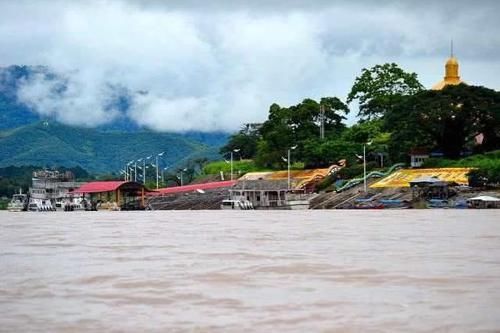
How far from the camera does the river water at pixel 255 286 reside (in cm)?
1408

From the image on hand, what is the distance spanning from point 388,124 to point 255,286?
230 feet

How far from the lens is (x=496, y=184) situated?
7344 cm

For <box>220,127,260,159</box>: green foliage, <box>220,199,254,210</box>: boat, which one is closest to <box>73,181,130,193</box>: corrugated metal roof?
<box>220,199,254,210</box>: boat

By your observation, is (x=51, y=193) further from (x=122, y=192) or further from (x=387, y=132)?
(x=387, y=132)

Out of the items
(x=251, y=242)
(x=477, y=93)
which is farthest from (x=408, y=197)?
(x=251, y=242)

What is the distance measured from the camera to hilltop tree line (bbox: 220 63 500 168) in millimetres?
82625

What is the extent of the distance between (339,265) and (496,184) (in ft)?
179

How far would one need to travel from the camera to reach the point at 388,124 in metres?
86.8

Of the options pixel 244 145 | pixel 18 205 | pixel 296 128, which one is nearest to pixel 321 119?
pixel 296 128

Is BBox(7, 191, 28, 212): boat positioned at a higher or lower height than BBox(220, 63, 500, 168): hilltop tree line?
lower

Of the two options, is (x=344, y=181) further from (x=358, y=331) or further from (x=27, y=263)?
(x=358, y=331)

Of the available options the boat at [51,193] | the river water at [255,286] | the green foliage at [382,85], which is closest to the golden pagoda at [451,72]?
the green foliage at [382,85]

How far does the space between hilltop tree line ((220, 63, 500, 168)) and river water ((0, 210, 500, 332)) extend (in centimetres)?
5328

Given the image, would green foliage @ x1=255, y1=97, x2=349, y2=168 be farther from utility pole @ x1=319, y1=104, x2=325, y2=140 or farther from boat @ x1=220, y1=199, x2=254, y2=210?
boat @ x1=220, y1=199, x2=254, y2=210
